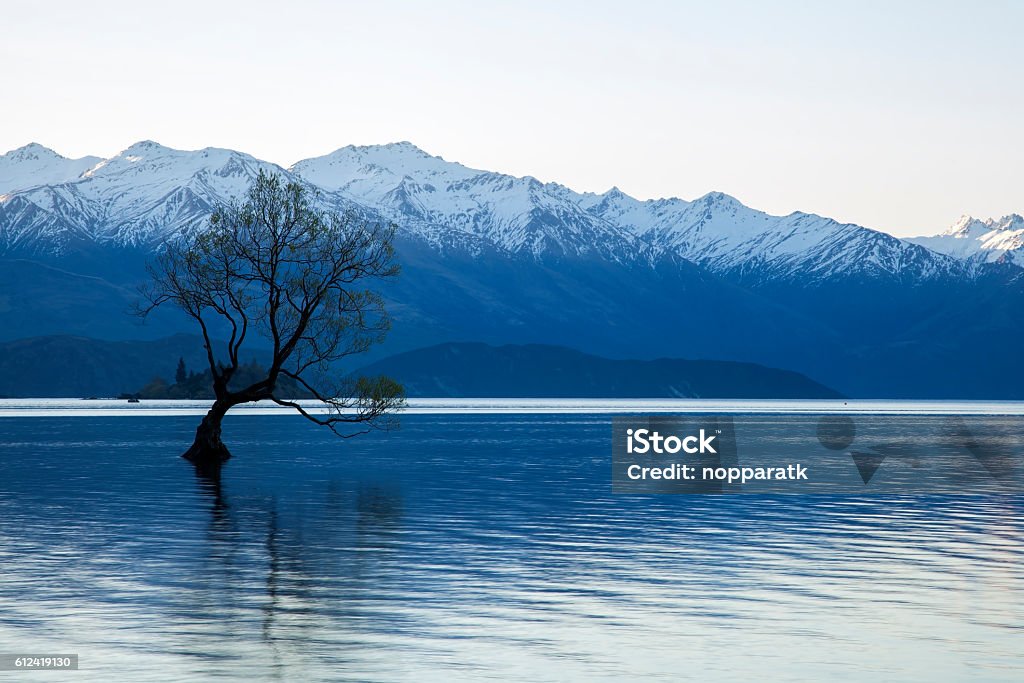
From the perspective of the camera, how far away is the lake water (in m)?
24.7

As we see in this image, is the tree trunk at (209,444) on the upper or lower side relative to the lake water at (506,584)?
upper

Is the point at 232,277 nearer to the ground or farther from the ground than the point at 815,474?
farther from the ground

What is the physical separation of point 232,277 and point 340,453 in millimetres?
26342

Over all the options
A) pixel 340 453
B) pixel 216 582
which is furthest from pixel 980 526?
pixel 340 453

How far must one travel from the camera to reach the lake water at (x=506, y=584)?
24.7 m

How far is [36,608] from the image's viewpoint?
97.1 feet

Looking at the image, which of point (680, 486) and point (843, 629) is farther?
→ point (680, 486)

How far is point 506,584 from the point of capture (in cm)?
3384

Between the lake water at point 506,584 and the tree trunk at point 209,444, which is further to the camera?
the tree trunk at point 209,444

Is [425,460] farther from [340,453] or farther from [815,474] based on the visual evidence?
[815,474]

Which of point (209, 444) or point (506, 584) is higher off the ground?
point (209, 444)

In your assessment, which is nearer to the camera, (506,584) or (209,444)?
(506,584)

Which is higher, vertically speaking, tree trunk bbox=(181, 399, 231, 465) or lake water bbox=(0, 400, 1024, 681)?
tree trunk bbox=(181, 399, 231, 465)

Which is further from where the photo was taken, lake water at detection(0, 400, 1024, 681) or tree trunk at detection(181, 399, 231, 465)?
A: tree trunk at detection(181, 399, 231, 465)
